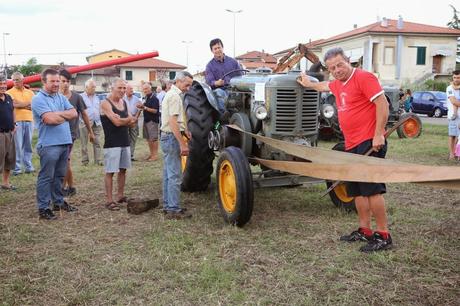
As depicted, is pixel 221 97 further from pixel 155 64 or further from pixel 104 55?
pixel 104 55

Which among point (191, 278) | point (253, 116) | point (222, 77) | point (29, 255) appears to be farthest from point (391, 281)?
point (222, 77)

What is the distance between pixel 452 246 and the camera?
13.6ft

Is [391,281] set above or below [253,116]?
below

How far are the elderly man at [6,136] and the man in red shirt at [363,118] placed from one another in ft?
15.3

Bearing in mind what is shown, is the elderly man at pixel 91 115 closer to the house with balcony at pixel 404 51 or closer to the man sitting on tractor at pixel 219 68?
the man sitting on tractor at pixel 219 68

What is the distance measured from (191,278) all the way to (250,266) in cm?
51

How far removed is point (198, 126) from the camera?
5.35m

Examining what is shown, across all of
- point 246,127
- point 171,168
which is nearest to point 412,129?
point 246,127

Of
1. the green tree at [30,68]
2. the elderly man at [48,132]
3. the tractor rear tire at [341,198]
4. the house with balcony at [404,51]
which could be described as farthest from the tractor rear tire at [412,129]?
the green tree at [30,68]

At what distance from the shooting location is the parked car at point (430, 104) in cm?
2416

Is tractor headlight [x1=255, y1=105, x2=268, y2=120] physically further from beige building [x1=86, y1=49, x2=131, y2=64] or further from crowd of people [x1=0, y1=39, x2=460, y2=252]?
beige building [x1=86, y1=49, x2=131, y2=64]

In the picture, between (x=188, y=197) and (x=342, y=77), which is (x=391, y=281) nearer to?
(x=342, y=77)

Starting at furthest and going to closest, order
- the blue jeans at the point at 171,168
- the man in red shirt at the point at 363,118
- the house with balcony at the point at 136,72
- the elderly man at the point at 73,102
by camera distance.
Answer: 1. the house with balcony at the point at 136,72
2. the elderly man at the point at 73,102
3. the blue jeans at the point at 171,168
4. the man in red shirt at the point at 363,118

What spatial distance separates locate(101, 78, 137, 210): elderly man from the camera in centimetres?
541
